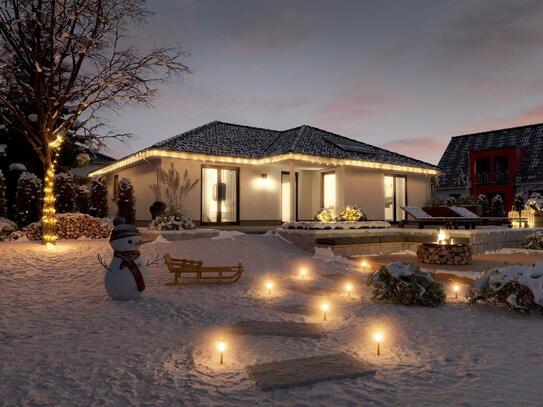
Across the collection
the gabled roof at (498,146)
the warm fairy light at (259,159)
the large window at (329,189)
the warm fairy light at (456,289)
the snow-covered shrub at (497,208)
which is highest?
the gabled roof at (498,146)

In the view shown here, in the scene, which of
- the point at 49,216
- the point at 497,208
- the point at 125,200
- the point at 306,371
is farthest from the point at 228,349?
the point at 497,208

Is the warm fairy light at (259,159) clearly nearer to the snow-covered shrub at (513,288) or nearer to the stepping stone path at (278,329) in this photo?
the snow-covered shrub at (513,288)

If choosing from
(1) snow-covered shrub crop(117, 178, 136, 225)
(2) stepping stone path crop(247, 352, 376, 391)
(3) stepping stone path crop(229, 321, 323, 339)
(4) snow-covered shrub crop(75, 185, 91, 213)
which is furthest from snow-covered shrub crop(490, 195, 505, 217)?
(2) stepping stone path crop(247, 352, 376, 391)

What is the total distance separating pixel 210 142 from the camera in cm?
1739

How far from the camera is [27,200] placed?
14891 millimetres

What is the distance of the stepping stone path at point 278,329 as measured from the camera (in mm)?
4797

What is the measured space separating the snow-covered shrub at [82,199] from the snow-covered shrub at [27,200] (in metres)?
2.25

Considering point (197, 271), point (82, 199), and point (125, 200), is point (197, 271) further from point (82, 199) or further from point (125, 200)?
point (82, 199)

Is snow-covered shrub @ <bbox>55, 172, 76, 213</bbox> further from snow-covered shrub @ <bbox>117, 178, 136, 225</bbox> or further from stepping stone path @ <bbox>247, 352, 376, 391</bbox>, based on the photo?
stepping stone path @ <bbox>247, 352, 376, 391</bbox>

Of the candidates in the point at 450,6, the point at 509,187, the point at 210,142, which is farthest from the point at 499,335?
the point at 509,187

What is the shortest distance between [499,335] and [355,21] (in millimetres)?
12182

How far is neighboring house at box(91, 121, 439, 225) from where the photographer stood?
16.4 meters

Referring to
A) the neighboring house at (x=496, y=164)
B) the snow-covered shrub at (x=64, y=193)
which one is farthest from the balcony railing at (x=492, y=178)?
the snow-covered shrub at (x=64, y=193)

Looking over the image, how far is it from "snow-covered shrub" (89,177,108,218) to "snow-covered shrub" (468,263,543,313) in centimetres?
1559
